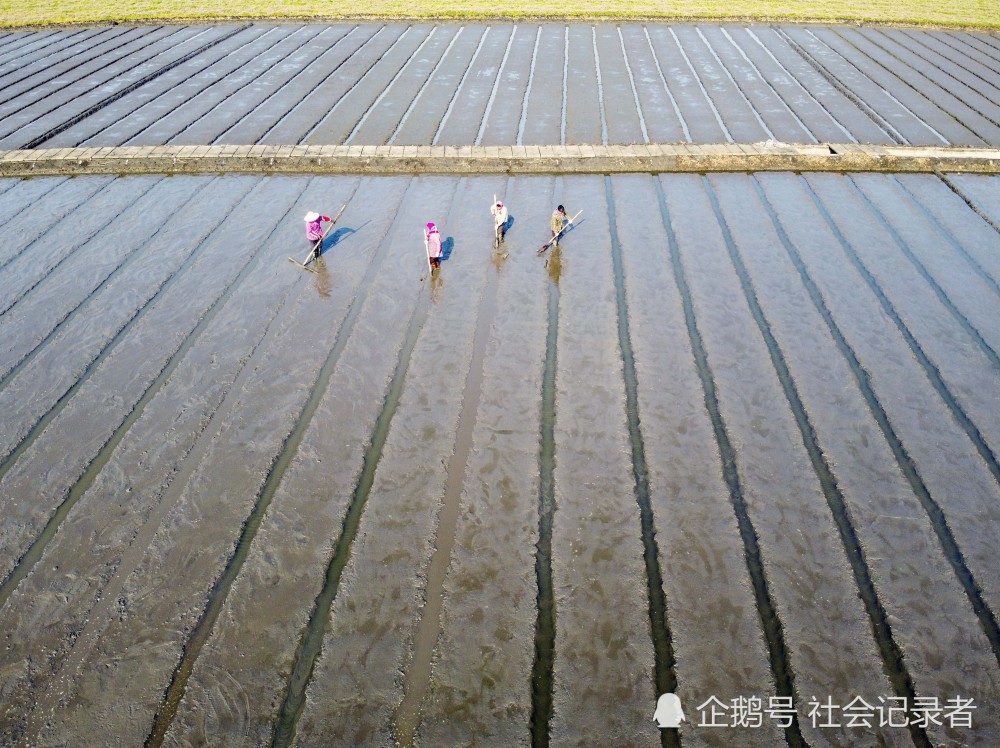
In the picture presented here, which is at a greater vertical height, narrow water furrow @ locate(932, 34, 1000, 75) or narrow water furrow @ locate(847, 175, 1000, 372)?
narrow water furrow @ locate(932, 34, 1000, 75)

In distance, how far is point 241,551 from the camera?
565cm

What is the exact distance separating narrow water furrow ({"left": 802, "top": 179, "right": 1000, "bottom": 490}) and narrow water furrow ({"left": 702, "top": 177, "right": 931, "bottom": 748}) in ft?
5.55

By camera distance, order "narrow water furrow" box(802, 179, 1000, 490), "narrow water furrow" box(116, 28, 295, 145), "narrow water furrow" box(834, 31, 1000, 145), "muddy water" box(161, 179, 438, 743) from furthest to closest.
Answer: "narrow water furrow" box(834, 31, 1000, 145) → "narrow water furrow" box(116, 28, 295, 145) → "narrow water furrow" box(802, 179, 1000, 490) → "muddy water" box(161, 179, 438, 743)

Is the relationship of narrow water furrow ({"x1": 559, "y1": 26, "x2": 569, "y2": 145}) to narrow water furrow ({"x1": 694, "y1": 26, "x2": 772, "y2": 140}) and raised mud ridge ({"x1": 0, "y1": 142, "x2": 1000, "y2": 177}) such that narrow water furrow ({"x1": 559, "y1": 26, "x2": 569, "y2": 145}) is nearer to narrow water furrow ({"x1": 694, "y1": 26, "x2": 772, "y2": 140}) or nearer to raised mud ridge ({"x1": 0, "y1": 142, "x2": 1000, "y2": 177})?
raised mud ridge ({"x1": 0, "y1": 142, "x2": 1000, "y2": 177})

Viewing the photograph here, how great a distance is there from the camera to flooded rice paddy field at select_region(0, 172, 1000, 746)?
469 cm

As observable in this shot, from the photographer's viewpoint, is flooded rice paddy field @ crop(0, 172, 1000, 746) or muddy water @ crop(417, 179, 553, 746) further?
flooded rice paddy field @ crop(0, 172, 1000, 746)

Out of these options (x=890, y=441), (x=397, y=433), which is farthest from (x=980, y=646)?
(x=397, y=433)

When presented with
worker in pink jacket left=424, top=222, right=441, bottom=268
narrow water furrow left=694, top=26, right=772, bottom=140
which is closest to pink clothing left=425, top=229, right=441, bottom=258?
worker in pink jacket left=424, top=222, right=441, bottom=268

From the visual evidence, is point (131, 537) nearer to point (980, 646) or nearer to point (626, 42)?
point (980, 646)

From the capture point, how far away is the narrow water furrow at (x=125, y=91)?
1410 cm

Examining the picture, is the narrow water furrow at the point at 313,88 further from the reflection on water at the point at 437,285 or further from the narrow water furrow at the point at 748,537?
the narrow water furrow at the point at 748,537

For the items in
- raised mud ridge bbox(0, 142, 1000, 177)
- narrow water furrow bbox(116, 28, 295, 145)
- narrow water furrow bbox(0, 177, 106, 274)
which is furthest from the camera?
narrow water furrow bbox(116, 28, 295, 145)

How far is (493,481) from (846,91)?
16553mm

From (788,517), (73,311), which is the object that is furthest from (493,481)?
(73,311)
